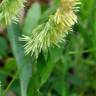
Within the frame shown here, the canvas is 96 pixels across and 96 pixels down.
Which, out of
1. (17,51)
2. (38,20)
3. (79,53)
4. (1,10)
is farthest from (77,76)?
(1,10)

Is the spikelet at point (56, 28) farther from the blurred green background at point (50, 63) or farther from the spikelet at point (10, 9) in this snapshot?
the blurred green background at point (50, 63)

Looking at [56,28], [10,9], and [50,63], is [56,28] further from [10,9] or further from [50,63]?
[50,63]

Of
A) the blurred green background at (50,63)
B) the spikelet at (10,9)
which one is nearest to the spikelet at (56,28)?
the spikelet at (10,9)

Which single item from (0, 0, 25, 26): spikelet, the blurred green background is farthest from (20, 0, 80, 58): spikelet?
the blurred green background

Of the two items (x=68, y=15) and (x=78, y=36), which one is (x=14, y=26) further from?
(x=68, y=15)

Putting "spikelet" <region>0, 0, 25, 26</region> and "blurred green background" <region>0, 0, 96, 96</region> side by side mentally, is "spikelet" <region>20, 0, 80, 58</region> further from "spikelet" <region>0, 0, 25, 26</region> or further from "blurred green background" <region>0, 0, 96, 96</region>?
"blurred green background" <region>0, 0, 96, 96</region>

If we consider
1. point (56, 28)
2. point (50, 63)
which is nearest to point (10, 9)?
point (56, 28)
